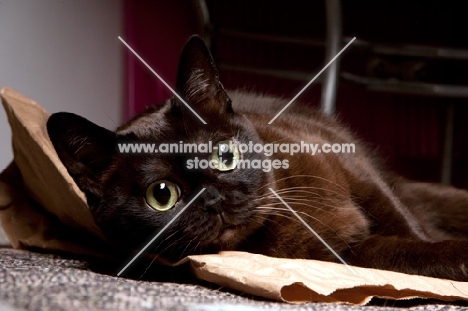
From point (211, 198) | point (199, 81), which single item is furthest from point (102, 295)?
point (199, 81)

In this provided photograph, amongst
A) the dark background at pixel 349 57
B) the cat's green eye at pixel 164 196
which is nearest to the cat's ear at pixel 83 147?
the cat's green eye at pixel 164 196

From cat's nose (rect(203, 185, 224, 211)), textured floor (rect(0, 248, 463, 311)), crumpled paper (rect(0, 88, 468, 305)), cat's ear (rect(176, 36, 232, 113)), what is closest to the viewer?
textured floor (rect(0, 248, 463, 311))

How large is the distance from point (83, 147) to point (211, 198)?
0.25m

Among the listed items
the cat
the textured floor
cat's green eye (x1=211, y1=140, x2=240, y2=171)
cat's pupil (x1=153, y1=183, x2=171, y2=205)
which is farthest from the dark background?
the textured floor

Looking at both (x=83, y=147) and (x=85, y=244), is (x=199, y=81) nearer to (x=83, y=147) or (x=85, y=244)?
(x=83, y=147)

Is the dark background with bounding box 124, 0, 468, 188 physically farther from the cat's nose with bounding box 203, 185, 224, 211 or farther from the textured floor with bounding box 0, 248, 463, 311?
the textured floor with bounding box 0, 248, 463, 311

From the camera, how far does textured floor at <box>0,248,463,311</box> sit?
59 cm

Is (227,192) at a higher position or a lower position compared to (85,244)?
higher

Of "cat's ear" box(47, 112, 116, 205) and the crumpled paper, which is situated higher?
"cat's ear" box(47, 112, 116, 205)

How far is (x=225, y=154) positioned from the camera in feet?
3.11

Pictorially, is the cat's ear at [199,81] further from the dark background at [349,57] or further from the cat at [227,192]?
the dark background at [349,57]

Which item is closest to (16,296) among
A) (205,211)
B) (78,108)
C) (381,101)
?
(205,211)

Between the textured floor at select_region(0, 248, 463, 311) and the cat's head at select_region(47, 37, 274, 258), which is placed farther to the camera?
the cat's head at select_region(47, 37, 274, 258)

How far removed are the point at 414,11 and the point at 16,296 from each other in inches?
62.4
